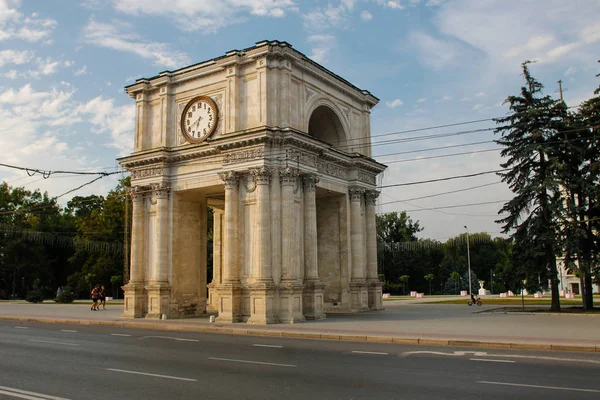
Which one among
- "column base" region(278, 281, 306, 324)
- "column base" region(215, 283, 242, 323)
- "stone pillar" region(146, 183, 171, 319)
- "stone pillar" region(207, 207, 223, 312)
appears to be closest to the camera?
"column base" region(278, 281, 306, 324)

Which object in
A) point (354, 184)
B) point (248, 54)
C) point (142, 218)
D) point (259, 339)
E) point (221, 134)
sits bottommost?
point (259, 339)

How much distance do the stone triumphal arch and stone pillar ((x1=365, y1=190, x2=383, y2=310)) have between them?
96mm

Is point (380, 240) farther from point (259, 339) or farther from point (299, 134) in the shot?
point (259, 339)

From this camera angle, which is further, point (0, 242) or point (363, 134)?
point (0, 242)

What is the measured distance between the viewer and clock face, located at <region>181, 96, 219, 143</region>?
30594 millimetres

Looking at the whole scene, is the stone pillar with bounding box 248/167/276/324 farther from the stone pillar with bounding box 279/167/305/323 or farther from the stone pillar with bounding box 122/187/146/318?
the stone pillar with bounding box 122/187/146/318

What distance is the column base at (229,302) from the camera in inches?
1049

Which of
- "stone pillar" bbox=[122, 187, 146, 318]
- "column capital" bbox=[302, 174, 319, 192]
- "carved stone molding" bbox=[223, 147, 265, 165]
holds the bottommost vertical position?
"stone pillar" bbox=[122, 187, 146, 318]

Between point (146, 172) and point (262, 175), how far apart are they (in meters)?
9.26

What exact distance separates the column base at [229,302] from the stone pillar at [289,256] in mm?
2255

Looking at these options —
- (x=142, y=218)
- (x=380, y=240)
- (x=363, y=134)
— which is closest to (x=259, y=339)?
(x=142, y=218)

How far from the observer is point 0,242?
72188mm

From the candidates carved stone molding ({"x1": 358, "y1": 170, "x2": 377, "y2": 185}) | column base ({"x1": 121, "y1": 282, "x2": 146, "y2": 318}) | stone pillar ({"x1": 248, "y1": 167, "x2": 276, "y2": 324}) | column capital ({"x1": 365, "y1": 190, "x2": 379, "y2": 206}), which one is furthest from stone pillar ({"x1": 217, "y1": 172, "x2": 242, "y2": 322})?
column capital ({"x1": 365, "y1": 190, "x2": 379, "y2": 206})

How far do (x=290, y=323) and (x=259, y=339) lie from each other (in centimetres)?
582
